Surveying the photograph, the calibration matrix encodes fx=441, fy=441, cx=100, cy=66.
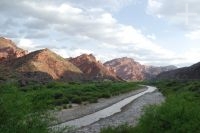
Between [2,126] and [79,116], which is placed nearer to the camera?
[2,126]

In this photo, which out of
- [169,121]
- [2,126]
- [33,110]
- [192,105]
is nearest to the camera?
[2,126]

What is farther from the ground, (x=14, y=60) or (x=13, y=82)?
(x=14, y=60)

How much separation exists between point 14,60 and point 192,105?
588ft

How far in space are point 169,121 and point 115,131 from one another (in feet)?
14.5

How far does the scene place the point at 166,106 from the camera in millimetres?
17484

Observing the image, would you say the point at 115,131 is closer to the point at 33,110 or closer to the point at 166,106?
the point at 166,106

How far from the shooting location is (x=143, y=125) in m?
17.5

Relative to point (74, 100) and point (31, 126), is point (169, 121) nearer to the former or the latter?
point (31, 126)

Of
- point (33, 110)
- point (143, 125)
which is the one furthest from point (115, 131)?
point (33, 110)

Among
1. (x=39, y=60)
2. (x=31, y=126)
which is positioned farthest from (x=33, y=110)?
(x=39, y=60)

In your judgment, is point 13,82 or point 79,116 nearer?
point 13,82

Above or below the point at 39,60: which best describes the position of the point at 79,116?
below

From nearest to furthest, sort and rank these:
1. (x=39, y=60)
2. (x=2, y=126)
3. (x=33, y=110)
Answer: (x=2, y=126) → (x=33, y=110) → (x=39, y=60)

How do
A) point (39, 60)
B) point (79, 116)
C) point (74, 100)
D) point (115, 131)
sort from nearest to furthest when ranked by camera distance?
point (115, 131), point (79, 116), point (74, 100), point (39, 60)
